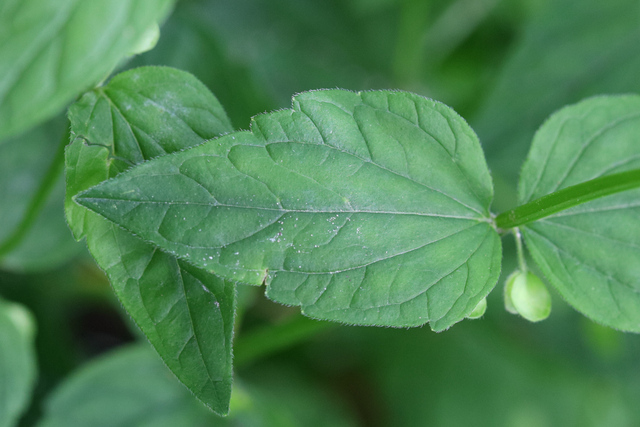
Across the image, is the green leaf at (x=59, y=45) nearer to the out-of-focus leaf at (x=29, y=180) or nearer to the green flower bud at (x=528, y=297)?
the green flower bud at (x=528, y=297)

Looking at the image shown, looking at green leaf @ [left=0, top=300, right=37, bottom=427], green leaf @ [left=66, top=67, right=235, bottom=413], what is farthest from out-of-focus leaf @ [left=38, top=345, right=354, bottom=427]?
green leaf @ [left=66, top=67, right=235, bottom=413]

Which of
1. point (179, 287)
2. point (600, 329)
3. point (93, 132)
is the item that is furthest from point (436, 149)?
point (600, 329)

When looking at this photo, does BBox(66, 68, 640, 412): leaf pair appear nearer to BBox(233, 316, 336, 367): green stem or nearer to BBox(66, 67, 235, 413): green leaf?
BBox(66, 67, 235, 413): green leaf

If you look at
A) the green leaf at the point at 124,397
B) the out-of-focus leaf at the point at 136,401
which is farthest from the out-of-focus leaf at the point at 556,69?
the green leaf at the point at 124,397

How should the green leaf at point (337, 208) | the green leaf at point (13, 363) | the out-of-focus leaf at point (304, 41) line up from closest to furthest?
1. the green leaf at point (337, 208)
2. the green leaf at point (13, 363)
3. the out-of-focus leaf at point (304, 41)

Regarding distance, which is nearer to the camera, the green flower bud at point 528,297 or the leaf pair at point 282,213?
the leaf pair at point 282,213
